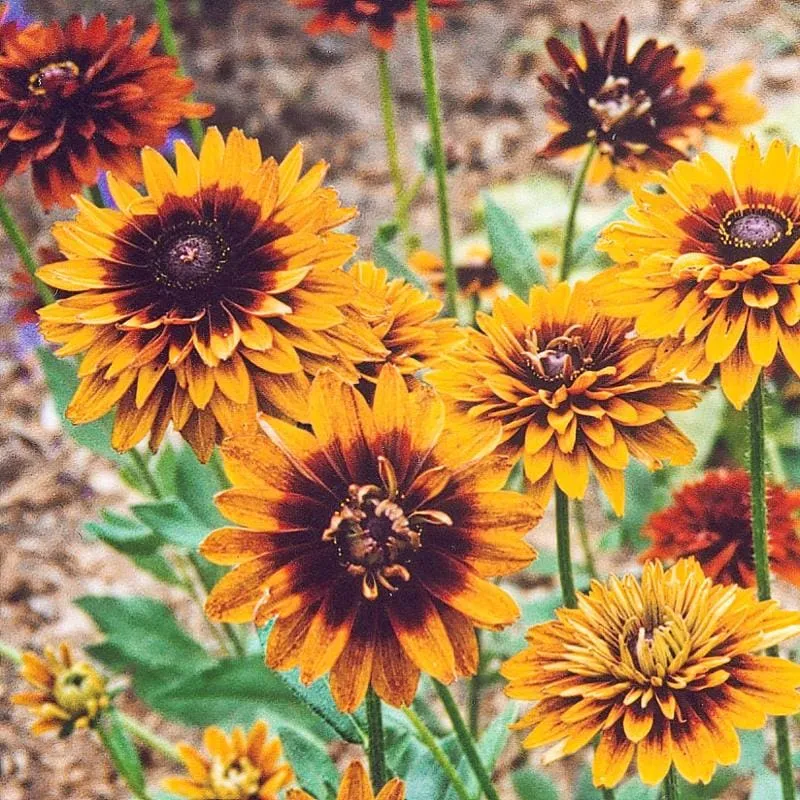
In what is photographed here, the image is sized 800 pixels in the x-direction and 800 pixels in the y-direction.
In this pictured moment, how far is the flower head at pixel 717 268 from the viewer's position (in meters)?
0.69

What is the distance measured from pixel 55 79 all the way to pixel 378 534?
54 cm

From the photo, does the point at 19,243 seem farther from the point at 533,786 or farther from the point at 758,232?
the point at 533,786

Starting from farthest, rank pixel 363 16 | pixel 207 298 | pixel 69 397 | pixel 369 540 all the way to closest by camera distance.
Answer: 1. pixel 69 397
2. pixel 363 16
3. pixel 207 298
4. pixel 369 540

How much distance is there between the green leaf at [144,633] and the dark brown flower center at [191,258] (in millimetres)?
729

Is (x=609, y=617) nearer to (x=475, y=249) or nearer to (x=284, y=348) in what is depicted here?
(x=284, y=348)

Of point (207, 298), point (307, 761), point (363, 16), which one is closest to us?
point (207, 298)

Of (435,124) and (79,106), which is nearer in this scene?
(79,106)

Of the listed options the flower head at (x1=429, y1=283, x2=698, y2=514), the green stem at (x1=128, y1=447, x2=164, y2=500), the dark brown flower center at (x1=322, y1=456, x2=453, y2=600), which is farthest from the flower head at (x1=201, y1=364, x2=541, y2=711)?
the green stem at (x1=128, y1=447, x2=164, y2=500)

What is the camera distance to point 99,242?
73cm

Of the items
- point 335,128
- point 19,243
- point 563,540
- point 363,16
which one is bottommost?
point 563,540

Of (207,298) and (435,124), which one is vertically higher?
(435,124)

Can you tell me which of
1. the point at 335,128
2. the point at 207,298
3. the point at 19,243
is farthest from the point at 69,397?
the point at 335,128

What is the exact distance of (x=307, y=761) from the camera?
0.93 metres

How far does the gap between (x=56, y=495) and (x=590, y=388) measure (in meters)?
1.31
